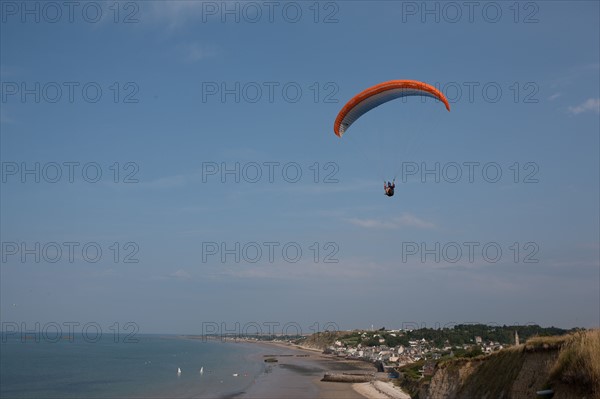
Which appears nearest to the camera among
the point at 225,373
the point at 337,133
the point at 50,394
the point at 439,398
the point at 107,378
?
the point at 337,133

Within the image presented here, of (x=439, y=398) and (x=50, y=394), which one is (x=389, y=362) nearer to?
(x=50, y=394)

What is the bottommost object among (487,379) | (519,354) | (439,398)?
(439,398)

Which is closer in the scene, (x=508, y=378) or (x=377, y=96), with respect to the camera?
(x=508, y=378)

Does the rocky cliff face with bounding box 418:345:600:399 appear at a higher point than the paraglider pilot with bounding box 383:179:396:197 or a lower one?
lower

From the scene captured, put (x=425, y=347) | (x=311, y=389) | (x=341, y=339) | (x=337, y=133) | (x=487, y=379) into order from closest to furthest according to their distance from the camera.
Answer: (x=487, y=379)
(x=337, y=133)
(x=311, y=389)
(x=425, y=347)
(x=341, y=339)

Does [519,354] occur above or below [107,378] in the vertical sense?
above

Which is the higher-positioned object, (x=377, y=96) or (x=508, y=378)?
(x=377, y=96)

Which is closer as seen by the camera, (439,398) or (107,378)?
(439,398)

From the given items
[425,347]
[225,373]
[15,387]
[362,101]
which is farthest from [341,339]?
[362,101]

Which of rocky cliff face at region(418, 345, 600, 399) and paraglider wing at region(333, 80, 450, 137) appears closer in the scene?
rocky cliff face at region(418, 345, 600, 399)
